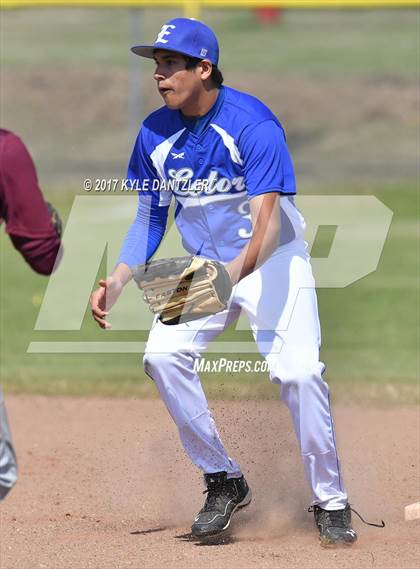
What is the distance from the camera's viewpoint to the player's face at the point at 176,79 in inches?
206

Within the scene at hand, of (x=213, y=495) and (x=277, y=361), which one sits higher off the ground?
(x=277, y=361)

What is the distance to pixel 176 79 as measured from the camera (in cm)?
524

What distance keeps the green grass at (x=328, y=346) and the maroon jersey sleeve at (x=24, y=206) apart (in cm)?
420

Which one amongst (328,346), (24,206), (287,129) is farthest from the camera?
(287,129)

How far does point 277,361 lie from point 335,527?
2.66 feet

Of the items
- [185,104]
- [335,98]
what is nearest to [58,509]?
[185,104]

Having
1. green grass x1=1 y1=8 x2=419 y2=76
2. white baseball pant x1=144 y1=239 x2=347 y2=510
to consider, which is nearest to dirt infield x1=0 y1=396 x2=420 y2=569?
white baseball pant x1=144 y1=239 x2=347 y2=510

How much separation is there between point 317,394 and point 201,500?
52.2 inches

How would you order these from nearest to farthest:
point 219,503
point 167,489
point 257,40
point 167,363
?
point 167,363, point 219,503, point 167,489, point 257,40

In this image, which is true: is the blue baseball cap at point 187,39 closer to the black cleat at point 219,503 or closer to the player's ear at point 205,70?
the player's ear at point 205,70

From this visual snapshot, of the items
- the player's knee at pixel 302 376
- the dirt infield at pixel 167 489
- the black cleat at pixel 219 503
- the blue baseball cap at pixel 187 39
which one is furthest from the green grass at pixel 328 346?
the blue baseball cap at pixel 187 39

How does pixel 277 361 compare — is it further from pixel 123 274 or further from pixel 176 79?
pixel 176 79

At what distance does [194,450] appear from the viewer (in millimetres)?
5504

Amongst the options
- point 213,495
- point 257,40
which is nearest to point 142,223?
point 213,495
